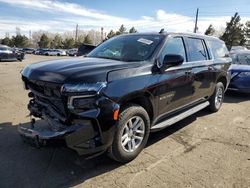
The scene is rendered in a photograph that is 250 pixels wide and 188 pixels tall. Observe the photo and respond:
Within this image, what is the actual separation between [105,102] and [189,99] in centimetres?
246

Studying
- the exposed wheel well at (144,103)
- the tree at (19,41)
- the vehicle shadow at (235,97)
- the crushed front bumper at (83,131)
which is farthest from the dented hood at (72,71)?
the tree at (19,41)

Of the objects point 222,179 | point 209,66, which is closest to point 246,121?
point 209,66

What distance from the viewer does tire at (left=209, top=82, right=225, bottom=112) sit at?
21.7 feet

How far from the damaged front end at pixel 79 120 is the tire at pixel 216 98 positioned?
12.8ft

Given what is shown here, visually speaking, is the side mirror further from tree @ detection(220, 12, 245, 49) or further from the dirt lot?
tree @ detection(220, 12, 245, 49)

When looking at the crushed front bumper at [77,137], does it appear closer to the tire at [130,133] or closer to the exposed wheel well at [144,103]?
the tire at [130,133]

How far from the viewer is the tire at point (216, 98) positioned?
6625 millimetres

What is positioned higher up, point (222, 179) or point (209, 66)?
point (209, 66)

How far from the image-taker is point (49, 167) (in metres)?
3.72

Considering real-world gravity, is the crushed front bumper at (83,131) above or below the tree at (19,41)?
above

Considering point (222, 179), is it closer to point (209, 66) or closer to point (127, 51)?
point (127, 51)

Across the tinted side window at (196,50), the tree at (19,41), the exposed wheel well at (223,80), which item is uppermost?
the tinted side window at (196,50)

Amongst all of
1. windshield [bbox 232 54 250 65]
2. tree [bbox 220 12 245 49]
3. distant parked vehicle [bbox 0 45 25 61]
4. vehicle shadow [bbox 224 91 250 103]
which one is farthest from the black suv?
tree [bbox 220 12 245 49]

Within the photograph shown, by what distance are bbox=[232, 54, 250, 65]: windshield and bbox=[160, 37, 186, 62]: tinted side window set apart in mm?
6022
